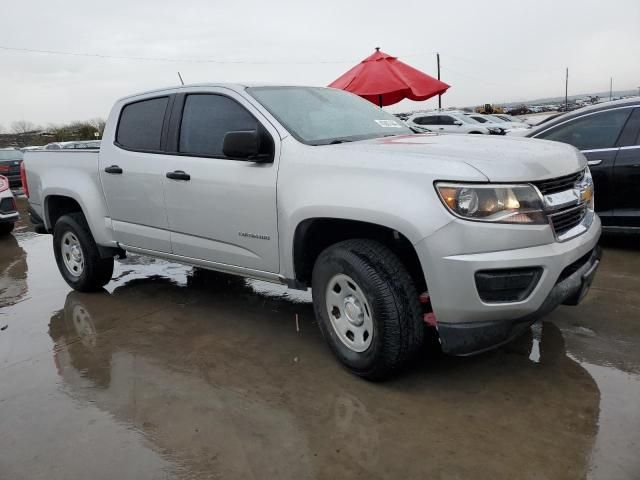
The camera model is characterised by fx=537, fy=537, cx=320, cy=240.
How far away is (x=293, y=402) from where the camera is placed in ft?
9.64

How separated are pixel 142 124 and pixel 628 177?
4491 millimetres

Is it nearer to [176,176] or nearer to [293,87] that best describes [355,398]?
[176,176]

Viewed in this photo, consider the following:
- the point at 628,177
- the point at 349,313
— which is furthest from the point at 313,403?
the point at 628,177

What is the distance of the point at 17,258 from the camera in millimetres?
7230

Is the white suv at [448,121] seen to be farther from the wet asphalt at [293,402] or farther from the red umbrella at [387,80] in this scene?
the wet asphalt at [293,402]

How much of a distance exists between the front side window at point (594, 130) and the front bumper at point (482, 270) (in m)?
3.29

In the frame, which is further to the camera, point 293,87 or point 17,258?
point 17,258

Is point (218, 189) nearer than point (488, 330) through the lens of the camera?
No

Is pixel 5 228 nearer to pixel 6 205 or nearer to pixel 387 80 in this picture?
pixel 6 205

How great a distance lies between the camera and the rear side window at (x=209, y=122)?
12.0 feet

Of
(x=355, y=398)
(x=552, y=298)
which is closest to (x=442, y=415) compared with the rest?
(x=355, y=398)

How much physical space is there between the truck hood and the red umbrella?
24.4ft

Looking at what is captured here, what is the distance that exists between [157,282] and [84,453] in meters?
3.01

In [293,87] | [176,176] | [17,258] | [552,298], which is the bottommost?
[17,258]
